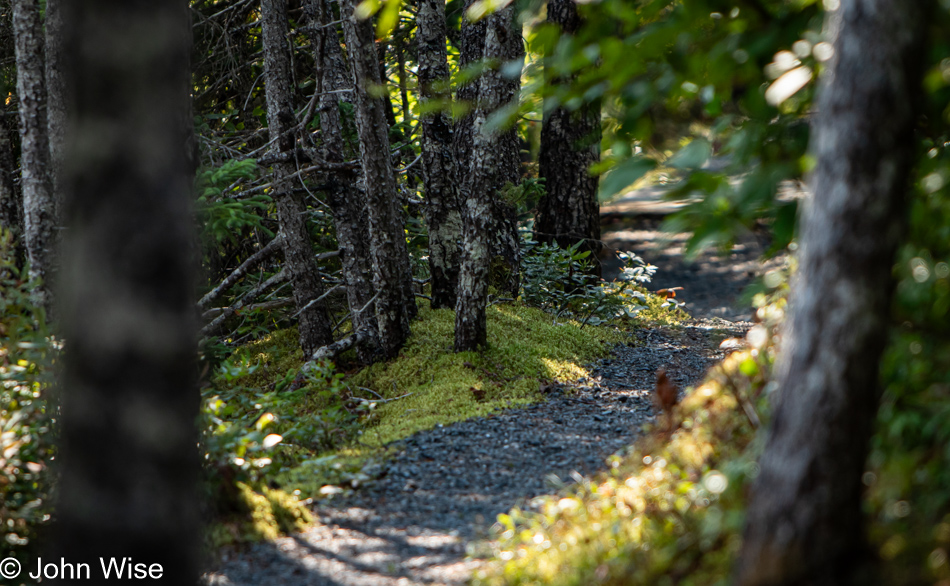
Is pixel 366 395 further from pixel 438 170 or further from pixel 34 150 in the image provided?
pixel 34 150

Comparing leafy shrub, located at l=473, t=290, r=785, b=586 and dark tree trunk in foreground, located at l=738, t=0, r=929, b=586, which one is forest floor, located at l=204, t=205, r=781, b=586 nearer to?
leafy shrub, located at l=473, t=290, r=785, b=586

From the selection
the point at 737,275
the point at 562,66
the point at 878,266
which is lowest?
the point at 737,275

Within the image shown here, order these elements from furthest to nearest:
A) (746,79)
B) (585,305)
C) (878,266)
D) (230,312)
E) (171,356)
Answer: (585,305) < (230,312) < (746,79) < (171,356) < (878,266)

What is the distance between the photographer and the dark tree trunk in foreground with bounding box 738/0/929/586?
2.04 m

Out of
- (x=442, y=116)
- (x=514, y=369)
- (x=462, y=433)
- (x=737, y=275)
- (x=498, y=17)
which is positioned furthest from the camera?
(x=737, y=275)

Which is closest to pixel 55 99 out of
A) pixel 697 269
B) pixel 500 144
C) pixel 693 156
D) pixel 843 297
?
pixel 500 144

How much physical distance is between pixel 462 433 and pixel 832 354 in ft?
13.5

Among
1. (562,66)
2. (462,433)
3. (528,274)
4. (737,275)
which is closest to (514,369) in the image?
(462,433)

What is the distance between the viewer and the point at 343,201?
821 cm

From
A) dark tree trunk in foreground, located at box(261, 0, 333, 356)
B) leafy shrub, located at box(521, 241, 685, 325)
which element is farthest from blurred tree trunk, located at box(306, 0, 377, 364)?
leafy shrub, located at box(521, 241, 685, 325)

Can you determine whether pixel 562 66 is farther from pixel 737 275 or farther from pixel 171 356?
pixel 737 275

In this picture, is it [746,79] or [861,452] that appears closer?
[861,452]

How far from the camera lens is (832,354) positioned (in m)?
2.07

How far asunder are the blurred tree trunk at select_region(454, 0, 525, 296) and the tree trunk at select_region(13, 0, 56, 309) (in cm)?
428
